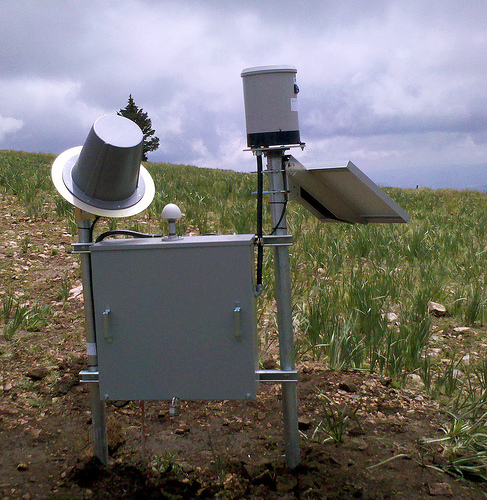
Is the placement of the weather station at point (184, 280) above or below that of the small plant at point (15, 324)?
above

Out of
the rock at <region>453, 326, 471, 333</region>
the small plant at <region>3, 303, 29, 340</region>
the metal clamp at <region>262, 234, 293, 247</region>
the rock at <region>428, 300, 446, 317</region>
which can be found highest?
the metal clamp at <region>262, 234, 293, 247</region>

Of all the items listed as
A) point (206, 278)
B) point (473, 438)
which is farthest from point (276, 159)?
point (473, 438)

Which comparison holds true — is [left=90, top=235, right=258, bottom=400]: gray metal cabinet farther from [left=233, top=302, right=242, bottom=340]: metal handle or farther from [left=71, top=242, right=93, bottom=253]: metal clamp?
[left=71, top=242, right=93, bottom=253]: metal clamp

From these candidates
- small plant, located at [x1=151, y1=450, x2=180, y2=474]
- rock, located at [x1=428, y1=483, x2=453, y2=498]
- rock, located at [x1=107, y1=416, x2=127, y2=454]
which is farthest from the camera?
rock, located at [x1=107, y1=416, x2=127, y2=454]

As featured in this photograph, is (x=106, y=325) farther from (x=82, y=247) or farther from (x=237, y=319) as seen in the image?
(x=237, y=319)

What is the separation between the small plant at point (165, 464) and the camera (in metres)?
2.92

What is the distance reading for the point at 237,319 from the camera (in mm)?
2537

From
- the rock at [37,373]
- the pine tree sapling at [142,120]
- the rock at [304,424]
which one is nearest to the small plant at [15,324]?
the rock at [37,373]

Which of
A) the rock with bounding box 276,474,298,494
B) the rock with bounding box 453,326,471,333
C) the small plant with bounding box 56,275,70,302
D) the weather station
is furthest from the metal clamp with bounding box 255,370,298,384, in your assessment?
the small plant with bounding box 56,275,70,302

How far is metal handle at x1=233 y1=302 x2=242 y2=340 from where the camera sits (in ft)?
8.30

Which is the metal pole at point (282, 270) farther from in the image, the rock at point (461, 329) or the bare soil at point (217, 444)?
the rock at point (461, 329)

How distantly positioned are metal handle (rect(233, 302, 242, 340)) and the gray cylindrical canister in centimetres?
81

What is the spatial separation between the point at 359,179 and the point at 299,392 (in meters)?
1.65

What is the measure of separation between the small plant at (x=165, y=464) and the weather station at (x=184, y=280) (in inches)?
16.9
